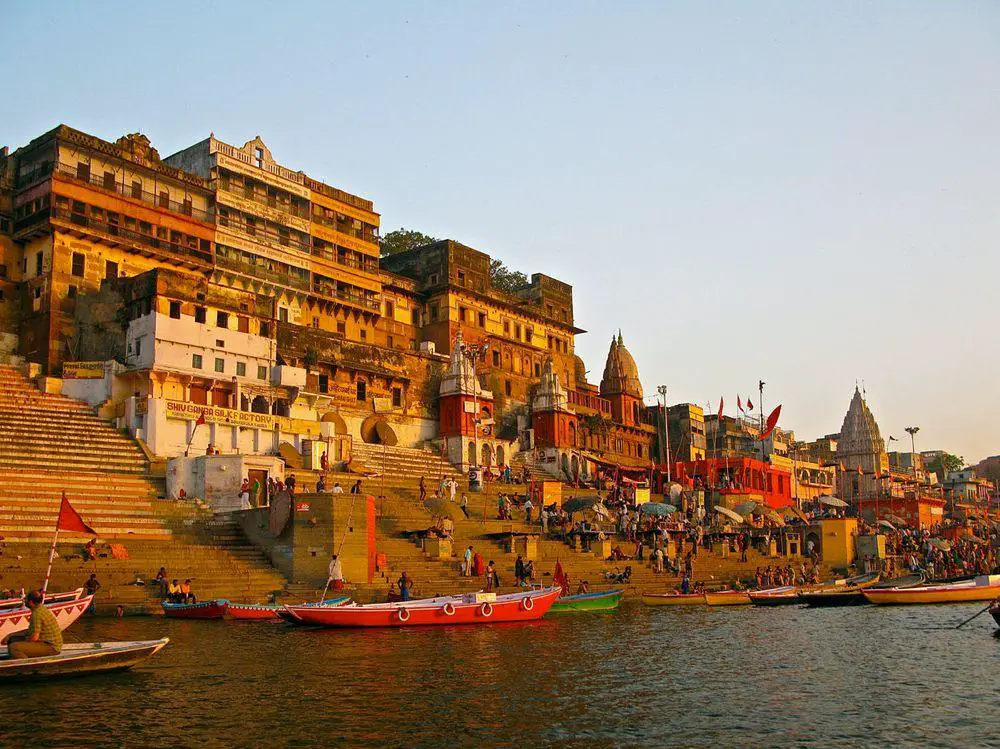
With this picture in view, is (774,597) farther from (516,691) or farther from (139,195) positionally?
(139,195)

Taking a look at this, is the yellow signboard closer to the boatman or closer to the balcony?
the balcony

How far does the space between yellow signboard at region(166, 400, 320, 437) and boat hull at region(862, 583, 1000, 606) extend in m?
22.5

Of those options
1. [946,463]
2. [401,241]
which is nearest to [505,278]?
[401,241]

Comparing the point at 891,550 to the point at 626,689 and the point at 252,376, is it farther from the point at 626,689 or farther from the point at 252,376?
the point at 626,689

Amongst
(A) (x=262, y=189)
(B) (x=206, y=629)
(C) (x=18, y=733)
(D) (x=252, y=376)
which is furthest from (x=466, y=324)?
(C) (x=18, y=733)

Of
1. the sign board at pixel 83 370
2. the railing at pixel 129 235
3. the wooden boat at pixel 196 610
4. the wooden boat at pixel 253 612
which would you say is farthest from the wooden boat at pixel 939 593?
the railing at pixel 129 235

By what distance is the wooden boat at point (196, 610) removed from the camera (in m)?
24.8

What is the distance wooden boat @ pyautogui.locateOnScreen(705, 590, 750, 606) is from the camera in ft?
112

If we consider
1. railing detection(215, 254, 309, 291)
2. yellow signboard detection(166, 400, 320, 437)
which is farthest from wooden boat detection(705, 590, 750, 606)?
railing detection(215, 254, 309, 291)

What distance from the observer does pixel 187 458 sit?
34031 mm

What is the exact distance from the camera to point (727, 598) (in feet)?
113

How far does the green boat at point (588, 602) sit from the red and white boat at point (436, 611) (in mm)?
2103

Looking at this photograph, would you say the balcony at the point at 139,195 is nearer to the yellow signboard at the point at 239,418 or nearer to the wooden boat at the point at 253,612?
the yellow signboard at the point at 239,418

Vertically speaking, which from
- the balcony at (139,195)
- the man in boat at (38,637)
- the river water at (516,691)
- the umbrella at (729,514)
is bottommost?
the river water at (516,691)
